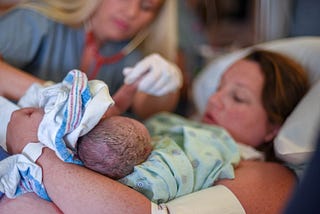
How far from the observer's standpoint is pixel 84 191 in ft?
2.70

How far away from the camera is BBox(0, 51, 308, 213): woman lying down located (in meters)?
0.83

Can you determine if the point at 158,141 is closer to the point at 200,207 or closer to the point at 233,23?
the point at 200,207

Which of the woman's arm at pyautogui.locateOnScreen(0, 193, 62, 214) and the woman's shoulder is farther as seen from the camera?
the woman's shoulder

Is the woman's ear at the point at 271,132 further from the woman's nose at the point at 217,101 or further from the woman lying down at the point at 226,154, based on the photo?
the woman's nose at the point at 217,101

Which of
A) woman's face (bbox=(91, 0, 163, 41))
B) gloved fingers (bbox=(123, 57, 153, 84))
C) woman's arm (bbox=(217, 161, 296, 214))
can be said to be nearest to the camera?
woman's arm (bbox=(217, 161, 296, 214))

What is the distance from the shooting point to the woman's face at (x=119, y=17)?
1438 millimetres

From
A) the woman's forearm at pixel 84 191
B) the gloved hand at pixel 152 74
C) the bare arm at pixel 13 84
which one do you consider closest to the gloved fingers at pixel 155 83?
the gloved hand at pixel 152 74

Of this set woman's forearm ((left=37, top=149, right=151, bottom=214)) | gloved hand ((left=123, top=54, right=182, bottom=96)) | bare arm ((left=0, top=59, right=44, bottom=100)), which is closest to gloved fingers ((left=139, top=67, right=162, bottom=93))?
gloved hand ((left=123, top=54, right=182, bottom=96))

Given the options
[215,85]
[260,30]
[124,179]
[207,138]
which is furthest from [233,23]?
[124,179]

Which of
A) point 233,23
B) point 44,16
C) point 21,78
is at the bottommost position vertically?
point 233,23

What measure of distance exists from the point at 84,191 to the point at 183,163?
244 mm

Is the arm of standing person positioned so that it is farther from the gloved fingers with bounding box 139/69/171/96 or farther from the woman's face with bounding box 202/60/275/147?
the woman's face with bounding box 202/60/275/147

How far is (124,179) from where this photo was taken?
914 mm

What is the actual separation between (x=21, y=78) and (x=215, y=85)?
67 cm
